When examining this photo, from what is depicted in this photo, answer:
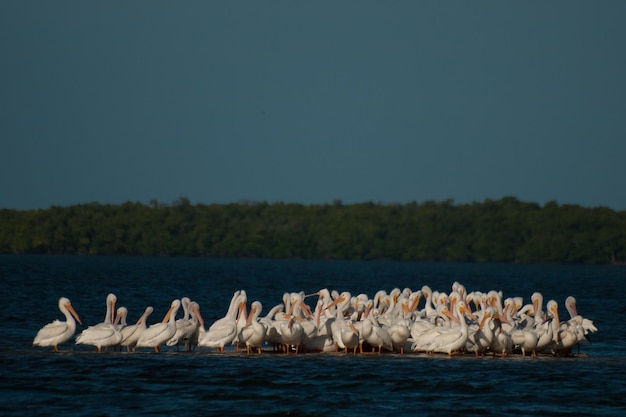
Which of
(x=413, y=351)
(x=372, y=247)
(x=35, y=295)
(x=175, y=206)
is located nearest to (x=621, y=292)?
(x=35, y=295)

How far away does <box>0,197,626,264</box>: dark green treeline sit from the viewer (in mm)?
101125

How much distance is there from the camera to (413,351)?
790 inches

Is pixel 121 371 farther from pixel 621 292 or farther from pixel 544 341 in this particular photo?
pixel 621 292

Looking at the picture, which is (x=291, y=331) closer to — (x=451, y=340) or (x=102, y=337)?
(x=451, y=340)

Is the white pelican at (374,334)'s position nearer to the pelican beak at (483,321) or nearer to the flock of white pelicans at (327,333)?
the flock of white pelicans at (327,333)

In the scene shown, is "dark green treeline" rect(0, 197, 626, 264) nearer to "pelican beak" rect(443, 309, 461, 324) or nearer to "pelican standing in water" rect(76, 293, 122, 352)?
"pelican beak" rect(443, 309, 461, 324)

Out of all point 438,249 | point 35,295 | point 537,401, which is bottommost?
point 537,401

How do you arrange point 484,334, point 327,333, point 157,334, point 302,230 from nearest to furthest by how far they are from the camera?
point 157,334
point 484,334
point 327,333
point 302,230

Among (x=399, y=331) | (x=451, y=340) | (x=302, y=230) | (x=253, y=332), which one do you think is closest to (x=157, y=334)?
(x=253, y=332)

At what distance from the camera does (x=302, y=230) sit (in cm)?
10550

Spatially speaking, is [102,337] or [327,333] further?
[327,333]

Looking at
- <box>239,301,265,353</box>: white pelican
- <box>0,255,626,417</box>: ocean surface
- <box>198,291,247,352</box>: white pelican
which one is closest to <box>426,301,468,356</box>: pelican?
<box>0,255,626,417</box>: ocean surface

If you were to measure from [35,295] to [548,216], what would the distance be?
71167mm

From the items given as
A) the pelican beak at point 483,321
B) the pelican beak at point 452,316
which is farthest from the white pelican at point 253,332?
the pelican beak at point 483,321
